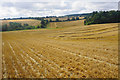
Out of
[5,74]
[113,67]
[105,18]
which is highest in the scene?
[105,18]

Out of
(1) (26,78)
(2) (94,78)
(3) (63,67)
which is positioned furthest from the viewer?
(3) (63,67)

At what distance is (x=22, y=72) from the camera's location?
7.23 meters

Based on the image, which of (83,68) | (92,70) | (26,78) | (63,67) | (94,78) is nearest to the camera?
(94,78)

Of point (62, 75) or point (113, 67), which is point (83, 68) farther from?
point (113, 67)

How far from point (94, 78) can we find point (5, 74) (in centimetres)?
668

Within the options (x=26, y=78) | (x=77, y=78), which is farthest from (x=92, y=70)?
(x=26, y=78)

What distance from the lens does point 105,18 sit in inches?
2295

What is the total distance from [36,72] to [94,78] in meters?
4.22

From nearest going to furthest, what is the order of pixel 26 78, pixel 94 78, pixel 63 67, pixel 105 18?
1. pixel 94 78
2. pixel 26 78
3. pixel 63 67
4. pixel 105 18

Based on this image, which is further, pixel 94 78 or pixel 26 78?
pixel 26 78

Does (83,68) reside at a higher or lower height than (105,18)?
lower

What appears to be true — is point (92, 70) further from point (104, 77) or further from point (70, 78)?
point (70, 78)

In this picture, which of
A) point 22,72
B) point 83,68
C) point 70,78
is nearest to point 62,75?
point 70,78

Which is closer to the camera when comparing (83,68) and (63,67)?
(83,68)
